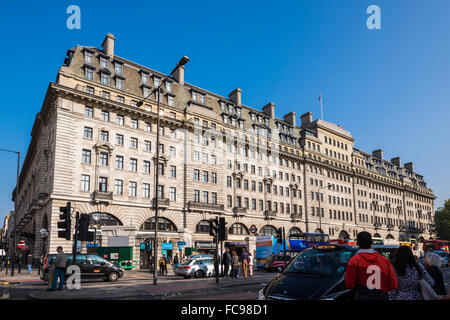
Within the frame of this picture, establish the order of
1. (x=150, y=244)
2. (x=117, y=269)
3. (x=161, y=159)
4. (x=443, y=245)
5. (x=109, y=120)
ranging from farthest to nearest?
(x=443, y=245) < (x=161, y=159) < (x=109, y=120) < (x=150, y=244) < (x=117, y=269)

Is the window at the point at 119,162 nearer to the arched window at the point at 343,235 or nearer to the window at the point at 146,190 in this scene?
the window at the point at 146,190

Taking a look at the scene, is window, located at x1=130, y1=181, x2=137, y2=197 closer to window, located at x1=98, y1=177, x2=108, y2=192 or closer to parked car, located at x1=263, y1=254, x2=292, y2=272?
window, located at x1=98, y1=177, x2=108, y2=192

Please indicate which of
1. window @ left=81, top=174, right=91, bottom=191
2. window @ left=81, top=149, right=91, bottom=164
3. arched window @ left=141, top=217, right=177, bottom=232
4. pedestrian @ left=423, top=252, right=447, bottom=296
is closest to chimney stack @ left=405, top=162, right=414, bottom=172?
arched window @ left=141, top=217, right=177, bottom=232

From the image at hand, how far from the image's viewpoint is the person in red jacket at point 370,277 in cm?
474

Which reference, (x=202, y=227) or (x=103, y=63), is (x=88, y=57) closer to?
(x=103, y=63)

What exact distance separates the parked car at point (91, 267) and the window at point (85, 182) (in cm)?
1722

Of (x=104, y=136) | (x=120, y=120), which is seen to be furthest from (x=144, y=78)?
(x=104, y=136)

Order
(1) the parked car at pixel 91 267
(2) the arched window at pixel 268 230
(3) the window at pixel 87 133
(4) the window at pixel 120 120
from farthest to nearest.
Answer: (2) the arched window at pixel 268 230 < (4) the window at pixel 120 120 < (3) the window at pixel 87 133 < (1) the parked car at pixel 91 267

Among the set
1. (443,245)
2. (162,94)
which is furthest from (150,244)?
(443,245)

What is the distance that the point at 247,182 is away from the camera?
54.8m

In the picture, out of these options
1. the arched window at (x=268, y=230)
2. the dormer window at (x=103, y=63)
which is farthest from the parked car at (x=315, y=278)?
the arched window at (x=268, y=230)

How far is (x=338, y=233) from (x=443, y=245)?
19.8 m
